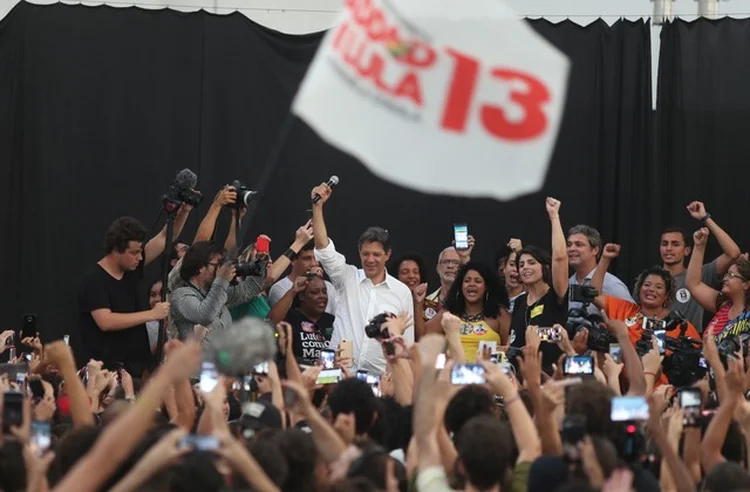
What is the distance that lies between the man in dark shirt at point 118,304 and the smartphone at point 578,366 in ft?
8.05

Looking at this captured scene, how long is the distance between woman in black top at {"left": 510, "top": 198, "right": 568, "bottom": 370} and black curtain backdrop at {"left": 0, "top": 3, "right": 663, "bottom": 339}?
210 cm

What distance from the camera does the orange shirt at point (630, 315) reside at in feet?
24.8

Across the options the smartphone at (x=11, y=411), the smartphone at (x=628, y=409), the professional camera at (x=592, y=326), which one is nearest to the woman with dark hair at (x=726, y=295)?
the professional camera at (x=592, y=326)

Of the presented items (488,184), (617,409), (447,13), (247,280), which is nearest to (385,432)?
(617,409)

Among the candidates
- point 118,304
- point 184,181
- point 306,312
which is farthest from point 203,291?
point 306,312

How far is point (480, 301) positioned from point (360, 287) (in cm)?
71

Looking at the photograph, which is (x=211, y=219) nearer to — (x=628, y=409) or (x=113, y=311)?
(x=113, y=311)

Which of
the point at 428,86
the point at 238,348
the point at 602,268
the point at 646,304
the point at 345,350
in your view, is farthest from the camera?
the point at 602,268

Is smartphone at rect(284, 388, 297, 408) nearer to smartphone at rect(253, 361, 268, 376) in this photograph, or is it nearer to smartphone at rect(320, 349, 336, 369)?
smartphone at rect(253, 361, 268, 376)

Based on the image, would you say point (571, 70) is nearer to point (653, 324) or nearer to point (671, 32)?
point (671, 32)

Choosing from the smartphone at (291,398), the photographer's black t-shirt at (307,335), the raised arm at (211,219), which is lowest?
the photographer's black t-shirt at (307,335)

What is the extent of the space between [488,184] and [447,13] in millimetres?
2428

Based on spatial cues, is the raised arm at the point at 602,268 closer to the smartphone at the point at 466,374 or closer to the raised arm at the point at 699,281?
the raised arm at the point at 699,281

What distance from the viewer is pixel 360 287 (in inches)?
315
